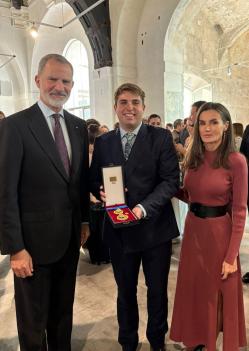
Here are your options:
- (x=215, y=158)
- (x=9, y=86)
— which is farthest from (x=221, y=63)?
(x=215, y=158)

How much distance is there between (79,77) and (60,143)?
43.9 feet

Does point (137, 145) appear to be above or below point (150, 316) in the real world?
above

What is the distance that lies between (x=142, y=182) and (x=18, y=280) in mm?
991

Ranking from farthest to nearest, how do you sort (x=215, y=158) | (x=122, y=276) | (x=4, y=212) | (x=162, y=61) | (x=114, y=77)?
(x=114, y=77) < (x=162, y=61) < (x=122, y=276) < (x=215, y=158) < (x=4, y=212)

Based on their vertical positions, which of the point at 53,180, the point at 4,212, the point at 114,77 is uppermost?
the point at 114,77

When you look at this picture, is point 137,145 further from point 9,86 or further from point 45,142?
point 9,86

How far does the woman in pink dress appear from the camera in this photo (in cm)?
197

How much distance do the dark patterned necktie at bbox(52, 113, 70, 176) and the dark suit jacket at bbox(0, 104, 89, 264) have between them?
0.05m

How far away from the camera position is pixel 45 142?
5.90 feet

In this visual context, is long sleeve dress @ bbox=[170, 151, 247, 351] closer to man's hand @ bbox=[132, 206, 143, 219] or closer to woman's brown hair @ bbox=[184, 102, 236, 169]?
woman's brown hair @ bbox=[184, 102, 236, 169]

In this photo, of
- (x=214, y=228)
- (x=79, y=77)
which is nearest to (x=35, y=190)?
(x=214, y=228)

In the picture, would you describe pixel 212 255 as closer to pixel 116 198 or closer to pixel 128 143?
pixel 116 198

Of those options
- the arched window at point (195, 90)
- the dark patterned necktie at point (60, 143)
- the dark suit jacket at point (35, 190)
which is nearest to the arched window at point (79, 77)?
the arched window at point (195, 90)

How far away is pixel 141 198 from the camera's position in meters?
2.04
